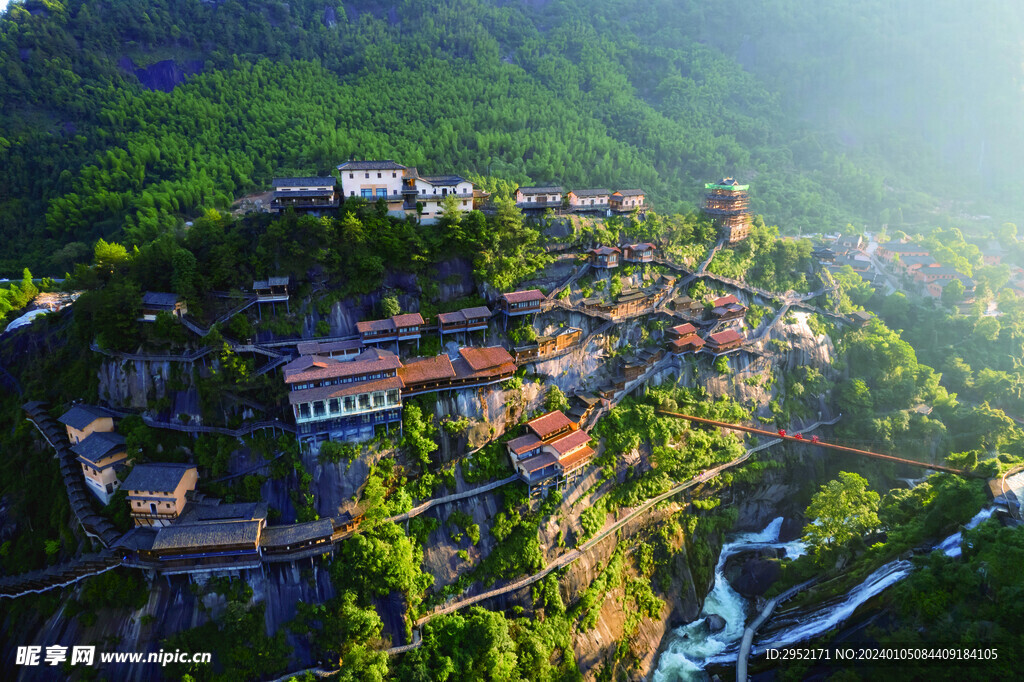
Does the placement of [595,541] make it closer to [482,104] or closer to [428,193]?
[428,193]

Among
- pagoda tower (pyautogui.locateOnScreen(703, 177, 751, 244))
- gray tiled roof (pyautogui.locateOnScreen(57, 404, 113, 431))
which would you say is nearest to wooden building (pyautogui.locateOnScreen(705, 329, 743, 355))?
pagoda tower (pyautogui.locateOnScreen(703, 177, 751, 244))

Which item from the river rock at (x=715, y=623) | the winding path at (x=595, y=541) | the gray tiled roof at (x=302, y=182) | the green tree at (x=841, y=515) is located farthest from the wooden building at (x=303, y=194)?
the green tree at (x=841, y=515)

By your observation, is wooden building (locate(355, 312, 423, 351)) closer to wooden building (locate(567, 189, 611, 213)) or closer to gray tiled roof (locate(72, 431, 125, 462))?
gray tiled roof (locate(72, 431, 125, 462))

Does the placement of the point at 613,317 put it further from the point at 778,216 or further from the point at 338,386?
the point at 778,216

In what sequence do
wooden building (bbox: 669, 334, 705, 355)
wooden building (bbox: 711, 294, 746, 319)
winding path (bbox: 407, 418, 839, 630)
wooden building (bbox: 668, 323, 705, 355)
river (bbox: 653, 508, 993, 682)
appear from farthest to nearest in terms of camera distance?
wooden building (bbox: 711, 294, 746, 319)
wooden building (bbox: 668, 323, 705, 355)
wooden building (bbox: 669, 334, 705, 355)
river (bbox: 653, 508, 993, 682)
winding path (bbox: 407, 418, 839, 630)

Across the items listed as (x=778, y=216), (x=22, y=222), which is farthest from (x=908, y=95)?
(x=22, y=222)

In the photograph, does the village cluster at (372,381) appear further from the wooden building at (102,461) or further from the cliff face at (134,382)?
the cliff face at (134,382)

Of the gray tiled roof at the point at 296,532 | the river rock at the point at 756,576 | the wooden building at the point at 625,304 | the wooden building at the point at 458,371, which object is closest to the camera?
the gray tiled roof at the point at 296,532
